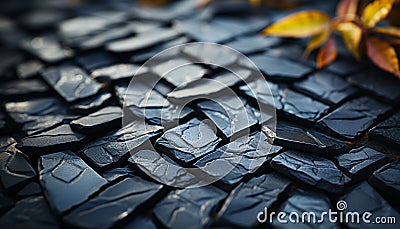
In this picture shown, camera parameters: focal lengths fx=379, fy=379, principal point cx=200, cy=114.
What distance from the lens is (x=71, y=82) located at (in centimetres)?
121

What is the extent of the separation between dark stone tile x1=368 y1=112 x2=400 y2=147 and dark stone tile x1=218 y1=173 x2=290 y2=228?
29 centimetres

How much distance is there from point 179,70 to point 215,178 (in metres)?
0.47

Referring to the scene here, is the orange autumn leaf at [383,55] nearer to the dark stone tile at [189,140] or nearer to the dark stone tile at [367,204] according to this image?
the dark stone tile at [367,204]

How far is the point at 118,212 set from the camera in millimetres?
789

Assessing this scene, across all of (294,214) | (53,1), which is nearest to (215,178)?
(294,214)

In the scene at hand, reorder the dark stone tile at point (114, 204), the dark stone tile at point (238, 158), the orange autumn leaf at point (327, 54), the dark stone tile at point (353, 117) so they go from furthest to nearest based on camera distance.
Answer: the orange autumn leaf at point (327, 54), the dark stone tile at point (353, 117), the dark stone tile at point (238, 158), the dark stone tile at point (114, 204)

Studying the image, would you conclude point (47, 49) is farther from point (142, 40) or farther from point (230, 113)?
point (230, 113)

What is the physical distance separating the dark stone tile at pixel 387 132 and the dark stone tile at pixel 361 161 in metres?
0.05

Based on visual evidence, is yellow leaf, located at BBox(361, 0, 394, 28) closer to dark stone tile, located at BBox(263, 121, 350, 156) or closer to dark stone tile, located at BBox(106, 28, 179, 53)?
dark stone tile, located at BBox(263, 121, 350, 156)

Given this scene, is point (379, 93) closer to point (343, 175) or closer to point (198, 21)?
point (343, 175)

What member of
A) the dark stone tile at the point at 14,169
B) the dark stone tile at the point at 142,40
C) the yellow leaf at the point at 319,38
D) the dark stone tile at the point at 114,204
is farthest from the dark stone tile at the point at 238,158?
the dark stone tile at the point at 142,40

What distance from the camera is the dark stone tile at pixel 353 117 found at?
3.24 ft

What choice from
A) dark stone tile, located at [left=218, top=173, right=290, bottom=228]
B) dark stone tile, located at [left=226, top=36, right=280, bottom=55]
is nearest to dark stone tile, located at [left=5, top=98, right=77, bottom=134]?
dark stone tile, located at [left=218, top=173, right=290, bottom=228]

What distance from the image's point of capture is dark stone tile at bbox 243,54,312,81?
3.94ft
